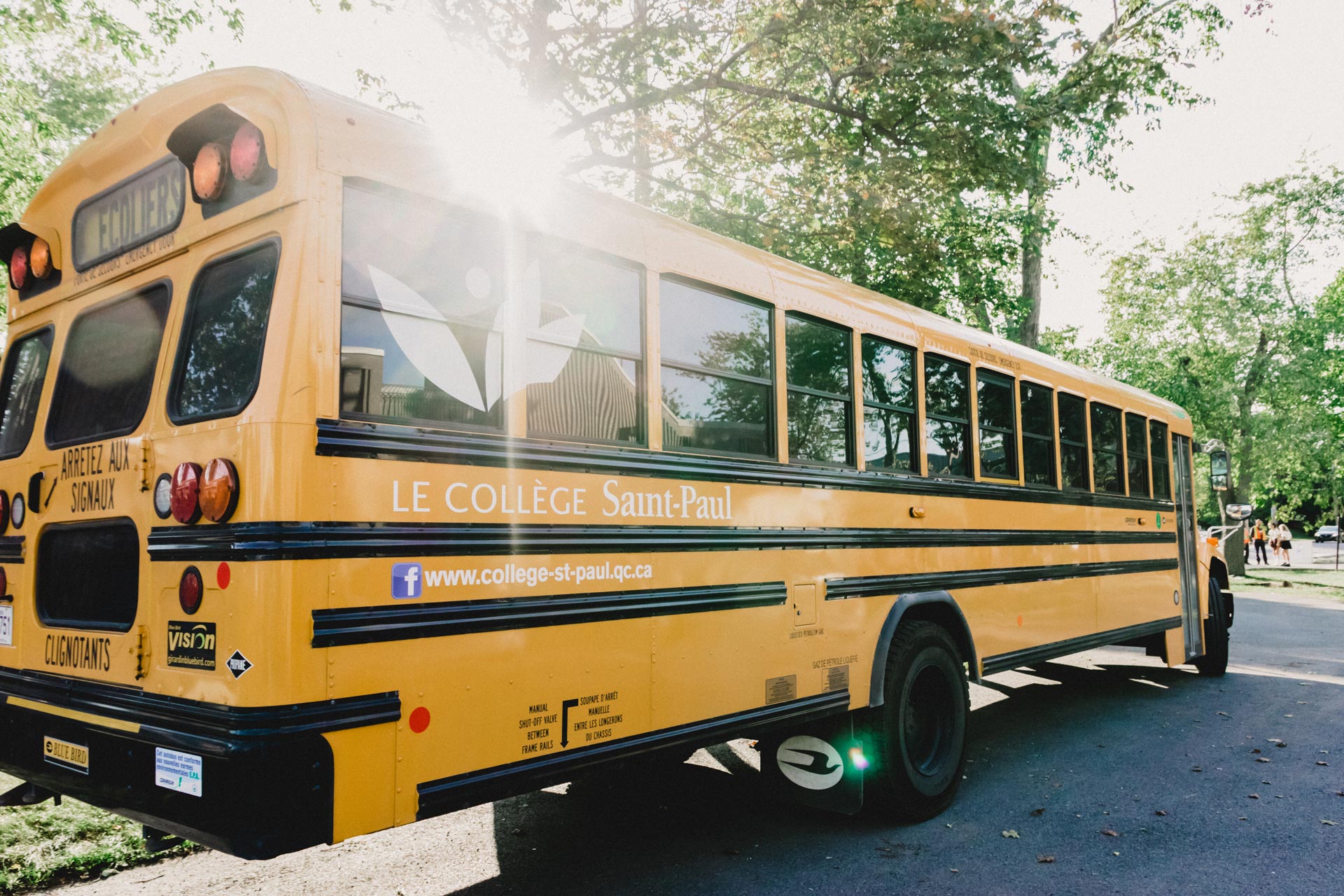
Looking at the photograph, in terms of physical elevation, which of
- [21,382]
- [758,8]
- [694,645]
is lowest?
[694,645]

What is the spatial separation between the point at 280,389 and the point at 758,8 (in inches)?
344

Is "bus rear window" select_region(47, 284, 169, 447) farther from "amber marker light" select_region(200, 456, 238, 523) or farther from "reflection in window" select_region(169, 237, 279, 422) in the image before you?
"amber marker light" select_region(200, 456, 238, 523)

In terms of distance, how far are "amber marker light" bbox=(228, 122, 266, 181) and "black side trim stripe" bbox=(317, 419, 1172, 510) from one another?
85cm

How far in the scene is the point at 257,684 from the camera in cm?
248

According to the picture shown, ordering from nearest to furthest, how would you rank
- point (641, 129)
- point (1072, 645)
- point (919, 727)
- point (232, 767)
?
1. point (232, 767)
2. point (919, 727)
3. point (1072, 645)
4. point (641, 129)

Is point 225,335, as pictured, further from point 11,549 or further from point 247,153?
point 11,549

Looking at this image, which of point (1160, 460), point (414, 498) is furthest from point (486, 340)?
point (1160, 460)

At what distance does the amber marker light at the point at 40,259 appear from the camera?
148 inches

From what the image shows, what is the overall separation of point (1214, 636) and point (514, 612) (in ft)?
27.6

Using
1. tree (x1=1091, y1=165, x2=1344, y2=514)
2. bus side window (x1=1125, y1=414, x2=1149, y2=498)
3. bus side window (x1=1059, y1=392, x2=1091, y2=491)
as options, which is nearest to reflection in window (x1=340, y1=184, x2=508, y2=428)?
bus side window (x1=1059, y1=392, x2=1091, y2=491)

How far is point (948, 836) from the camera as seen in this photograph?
4613 millimetres

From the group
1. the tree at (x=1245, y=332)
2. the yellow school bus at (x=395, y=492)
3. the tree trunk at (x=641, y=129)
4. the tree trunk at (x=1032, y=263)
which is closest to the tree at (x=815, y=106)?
the tree trunk at (x=641, y=129)

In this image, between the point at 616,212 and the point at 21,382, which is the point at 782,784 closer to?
the point at 616,212

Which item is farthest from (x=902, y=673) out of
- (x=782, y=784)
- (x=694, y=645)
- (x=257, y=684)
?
(x=257, y=684)
